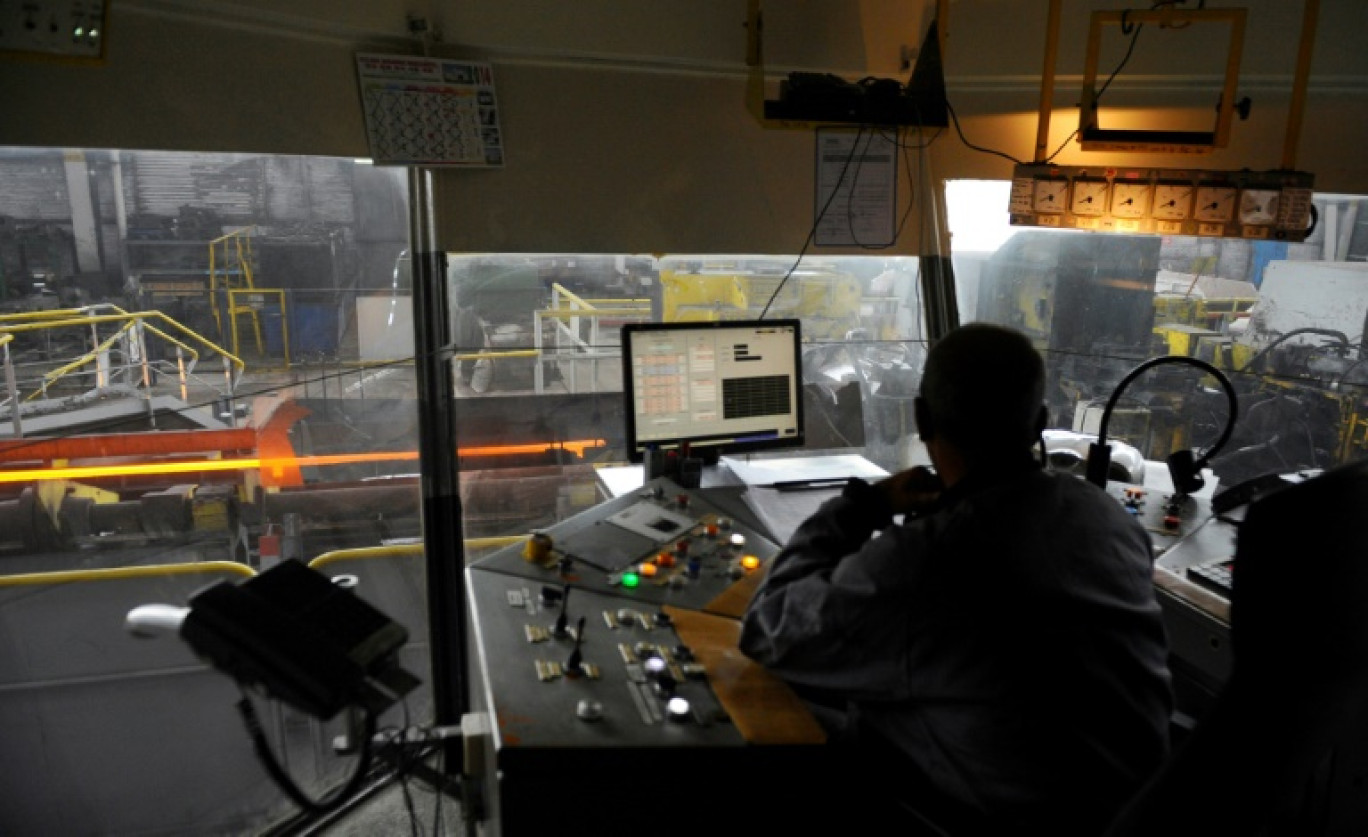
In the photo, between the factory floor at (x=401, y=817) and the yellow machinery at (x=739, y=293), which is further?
the yellow machinery at (x=739, y=293)

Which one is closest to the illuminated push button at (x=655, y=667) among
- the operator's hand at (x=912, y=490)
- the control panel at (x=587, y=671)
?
the control panel at (x=587, y=671)

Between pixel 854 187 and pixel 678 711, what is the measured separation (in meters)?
1.87

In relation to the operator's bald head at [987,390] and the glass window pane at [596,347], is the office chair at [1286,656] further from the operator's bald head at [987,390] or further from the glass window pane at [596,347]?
the glass window pane at [596,347]

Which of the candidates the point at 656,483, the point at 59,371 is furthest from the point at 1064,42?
the point at 59,371

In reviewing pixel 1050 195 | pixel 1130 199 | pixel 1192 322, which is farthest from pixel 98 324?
pixel 1192 322

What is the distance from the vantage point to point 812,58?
2592 millimetres

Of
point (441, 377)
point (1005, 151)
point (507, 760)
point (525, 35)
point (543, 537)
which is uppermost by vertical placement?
point (525, 35)

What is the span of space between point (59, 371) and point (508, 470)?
1.17 metres

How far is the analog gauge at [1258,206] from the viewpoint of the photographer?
2.35 metres

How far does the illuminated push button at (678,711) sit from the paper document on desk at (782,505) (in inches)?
27.7

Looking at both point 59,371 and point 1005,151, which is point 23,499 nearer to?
point 59,371

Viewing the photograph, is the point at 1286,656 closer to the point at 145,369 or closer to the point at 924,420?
the point at 924,420

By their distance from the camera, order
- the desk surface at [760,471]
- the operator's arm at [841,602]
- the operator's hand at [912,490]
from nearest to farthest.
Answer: the operator's arm at [841,602] < the operator's hand at [912,490] < the desk surface at [760,471]

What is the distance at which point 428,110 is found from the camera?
215 centimetres
